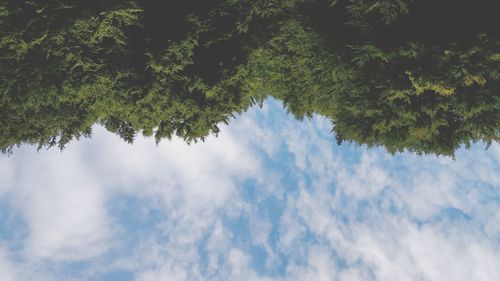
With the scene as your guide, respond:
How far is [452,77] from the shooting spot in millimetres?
16453

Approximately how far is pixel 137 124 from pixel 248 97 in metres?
5.45

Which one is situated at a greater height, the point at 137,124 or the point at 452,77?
the point at 137,124

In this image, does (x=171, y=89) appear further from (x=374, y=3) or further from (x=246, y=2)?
(x=374, y=3)

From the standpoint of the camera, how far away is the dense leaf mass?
16875mm

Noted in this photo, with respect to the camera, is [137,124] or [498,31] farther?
[137,124]

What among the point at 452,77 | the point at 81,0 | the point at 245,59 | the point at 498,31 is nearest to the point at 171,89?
the point at 245,59

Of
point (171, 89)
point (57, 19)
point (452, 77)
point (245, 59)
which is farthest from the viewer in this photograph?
point (245, 59)

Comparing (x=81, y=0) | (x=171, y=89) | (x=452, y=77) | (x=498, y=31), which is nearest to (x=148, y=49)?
(x=171, y=89)

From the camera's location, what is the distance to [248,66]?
2106 centimetres

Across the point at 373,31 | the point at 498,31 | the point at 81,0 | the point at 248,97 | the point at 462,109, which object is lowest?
the point at 462,109

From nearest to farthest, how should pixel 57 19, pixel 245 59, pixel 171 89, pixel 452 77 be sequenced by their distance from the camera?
1. pixel 452 77
2. pixel 57 19
3. pixel 171 89
4. pixel 245 59

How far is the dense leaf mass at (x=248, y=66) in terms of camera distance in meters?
16.9

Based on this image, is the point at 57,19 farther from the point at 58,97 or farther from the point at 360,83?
the point at 360,83

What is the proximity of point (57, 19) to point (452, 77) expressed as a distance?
15.5m
